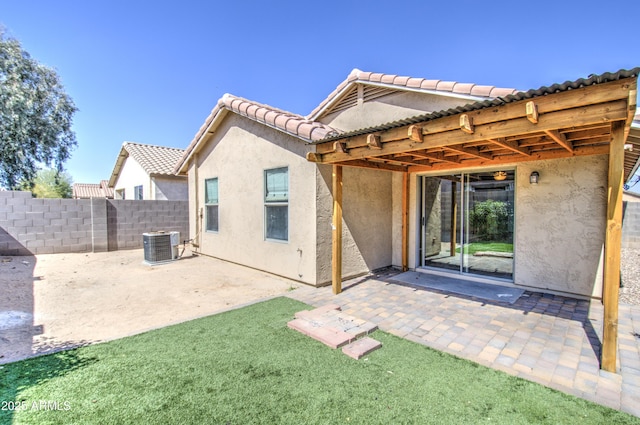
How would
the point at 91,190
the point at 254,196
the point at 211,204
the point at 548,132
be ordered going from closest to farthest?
the point at 548,132, the point at 254,196, the point at 211,204, the point at 91,190

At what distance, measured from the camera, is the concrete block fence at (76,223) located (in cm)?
1139

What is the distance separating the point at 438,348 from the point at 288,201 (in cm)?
512

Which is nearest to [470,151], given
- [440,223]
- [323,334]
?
[440,223]

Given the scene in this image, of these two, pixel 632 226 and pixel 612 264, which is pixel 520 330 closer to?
pixel 612 264

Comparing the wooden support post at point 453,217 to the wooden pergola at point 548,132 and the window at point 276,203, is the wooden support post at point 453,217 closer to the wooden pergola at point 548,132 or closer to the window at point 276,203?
the wooden pergola at point 548,132

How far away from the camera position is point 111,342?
15.0 feet

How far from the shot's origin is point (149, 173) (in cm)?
1738

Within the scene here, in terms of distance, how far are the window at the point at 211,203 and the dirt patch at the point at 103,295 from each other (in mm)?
1395

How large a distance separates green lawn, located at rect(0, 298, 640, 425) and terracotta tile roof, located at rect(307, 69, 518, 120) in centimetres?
559

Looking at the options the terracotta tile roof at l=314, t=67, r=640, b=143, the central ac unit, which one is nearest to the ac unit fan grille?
the central ac unit

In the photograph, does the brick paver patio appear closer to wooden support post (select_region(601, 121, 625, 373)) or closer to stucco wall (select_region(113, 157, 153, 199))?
wooden support post (select_region(601, 121, 625, 373))

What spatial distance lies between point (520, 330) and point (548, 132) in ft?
10.4

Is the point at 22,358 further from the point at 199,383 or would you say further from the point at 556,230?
the point at 556,230

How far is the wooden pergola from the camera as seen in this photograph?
3.45 metres
